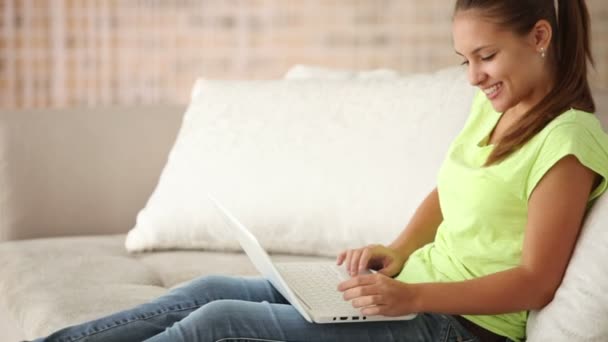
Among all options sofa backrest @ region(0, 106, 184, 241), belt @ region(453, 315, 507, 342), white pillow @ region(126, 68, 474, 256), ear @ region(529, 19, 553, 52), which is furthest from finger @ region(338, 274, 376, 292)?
sofa backrest @ region(0, 106, 184, 241)

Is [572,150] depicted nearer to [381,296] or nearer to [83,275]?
[381,296]

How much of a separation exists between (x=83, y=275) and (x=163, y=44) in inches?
59.9

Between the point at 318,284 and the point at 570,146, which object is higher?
the point at 570,146

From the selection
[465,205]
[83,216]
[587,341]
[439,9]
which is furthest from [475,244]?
[439,9]

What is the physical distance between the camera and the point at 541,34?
1.39 m

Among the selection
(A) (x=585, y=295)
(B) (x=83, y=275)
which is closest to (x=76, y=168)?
(B) (x=83, y=275)

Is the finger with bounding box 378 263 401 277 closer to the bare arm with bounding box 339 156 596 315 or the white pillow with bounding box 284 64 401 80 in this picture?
the bare arm with bounding box 339 156 596 315

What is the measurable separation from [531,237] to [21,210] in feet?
4.82

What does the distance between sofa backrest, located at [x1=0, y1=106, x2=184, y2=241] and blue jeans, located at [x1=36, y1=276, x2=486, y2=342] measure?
1.03m

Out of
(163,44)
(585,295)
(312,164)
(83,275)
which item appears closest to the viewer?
(585,295)

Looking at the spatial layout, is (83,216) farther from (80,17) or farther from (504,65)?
(504,65)

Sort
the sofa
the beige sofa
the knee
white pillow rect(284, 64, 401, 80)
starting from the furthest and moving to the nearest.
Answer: white pillow rect(284, 64, 401, 80)
the beige sofa
the sofa
the knee

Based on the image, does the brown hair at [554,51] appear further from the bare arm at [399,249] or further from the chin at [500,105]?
the bare arm at [399,249]

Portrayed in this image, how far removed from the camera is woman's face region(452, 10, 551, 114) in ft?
4.52
